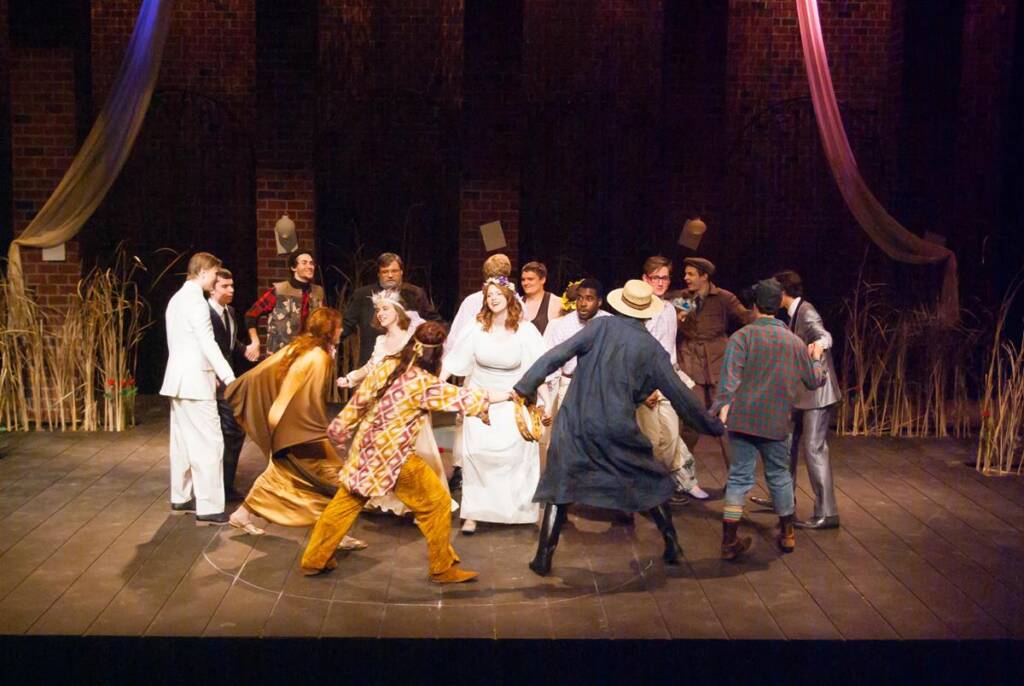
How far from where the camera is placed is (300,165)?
32.6 ft

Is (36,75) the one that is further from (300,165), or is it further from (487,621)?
(487,621)

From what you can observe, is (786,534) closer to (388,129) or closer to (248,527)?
(248,527)

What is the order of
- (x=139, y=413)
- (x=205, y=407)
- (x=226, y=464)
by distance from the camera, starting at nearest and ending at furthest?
(x=205, y=407), (x=226, y=464), (x=139, y=413)

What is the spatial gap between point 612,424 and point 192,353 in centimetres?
230

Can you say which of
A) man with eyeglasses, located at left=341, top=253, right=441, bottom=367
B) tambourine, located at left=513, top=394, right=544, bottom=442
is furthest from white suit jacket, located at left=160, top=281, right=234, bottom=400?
→ tambourine, located at left=513, top=394, right=544, bottom=442

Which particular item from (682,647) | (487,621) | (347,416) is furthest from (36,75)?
(682,647)

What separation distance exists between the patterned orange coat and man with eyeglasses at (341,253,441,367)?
207cm

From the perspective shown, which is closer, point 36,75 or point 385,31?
point 36,75

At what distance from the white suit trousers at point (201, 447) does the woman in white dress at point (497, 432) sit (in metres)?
1.26

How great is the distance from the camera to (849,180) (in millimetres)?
8430

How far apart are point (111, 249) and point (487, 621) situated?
27.0 ft

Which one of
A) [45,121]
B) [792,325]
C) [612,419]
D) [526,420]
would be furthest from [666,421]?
[45,121]

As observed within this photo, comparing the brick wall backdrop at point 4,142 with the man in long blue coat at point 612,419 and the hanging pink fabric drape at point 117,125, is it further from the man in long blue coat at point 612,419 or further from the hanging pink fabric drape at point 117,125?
the man in long blue coat at point 612,419

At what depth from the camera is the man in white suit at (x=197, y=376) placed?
6.54 m
